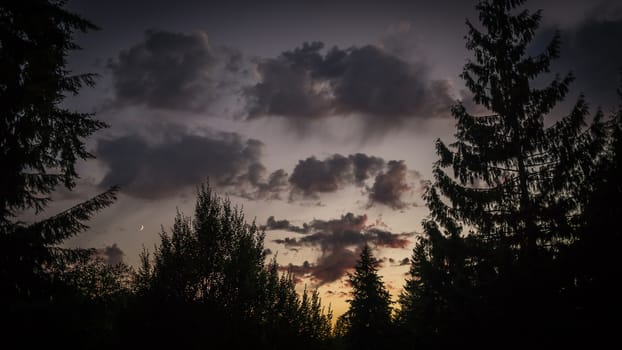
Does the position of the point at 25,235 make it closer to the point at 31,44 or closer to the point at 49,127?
the point at 49,127

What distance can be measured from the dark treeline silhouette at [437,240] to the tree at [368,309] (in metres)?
14.6

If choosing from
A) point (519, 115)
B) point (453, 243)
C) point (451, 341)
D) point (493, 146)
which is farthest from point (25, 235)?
point (519, 115)

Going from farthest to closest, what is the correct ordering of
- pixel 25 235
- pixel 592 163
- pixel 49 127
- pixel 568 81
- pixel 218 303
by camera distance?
pixel 218 303 → pixel 568 81 → pixel 592 163 → pixel 49 127 → pixel 25 235

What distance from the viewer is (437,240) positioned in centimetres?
1608

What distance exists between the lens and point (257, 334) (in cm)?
1409

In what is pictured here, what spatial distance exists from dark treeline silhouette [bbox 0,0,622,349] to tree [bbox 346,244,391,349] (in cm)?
1464

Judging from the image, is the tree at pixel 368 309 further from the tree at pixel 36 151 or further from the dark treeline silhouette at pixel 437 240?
the tree at pixel 36 151

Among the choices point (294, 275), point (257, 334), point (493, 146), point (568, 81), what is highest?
point (568, 81)

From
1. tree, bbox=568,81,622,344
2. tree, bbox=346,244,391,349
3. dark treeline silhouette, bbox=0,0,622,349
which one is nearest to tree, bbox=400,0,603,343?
dark treeline silhouette, bbox=0,0,622,349

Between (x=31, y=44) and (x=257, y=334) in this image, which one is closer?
(x=31, y=44)

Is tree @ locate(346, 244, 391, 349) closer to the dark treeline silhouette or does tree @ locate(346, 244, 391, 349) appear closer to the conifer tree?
the dark treeline silhouette

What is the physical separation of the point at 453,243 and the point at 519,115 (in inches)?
250

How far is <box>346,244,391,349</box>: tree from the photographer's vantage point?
1291 inches

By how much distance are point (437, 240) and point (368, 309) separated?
20.6m
